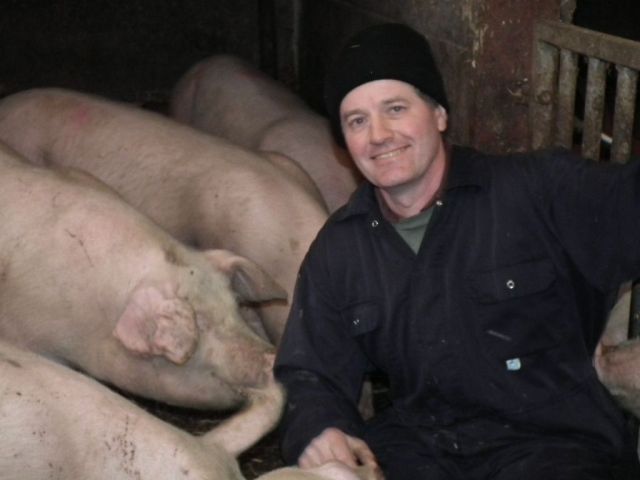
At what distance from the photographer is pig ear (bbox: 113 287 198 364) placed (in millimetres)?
3789

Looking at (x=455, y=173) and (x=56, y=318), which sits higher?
(x=455, y=173)

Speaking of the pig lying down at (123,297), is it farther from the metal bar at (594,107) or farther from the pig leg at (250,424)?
the metal bar at (594,107)

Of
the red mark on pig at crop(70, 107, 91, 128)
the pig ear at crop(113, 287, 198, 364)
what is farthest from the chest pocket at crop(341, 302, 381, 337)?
the red mark on pig at crop(70, 107, 91, 128)

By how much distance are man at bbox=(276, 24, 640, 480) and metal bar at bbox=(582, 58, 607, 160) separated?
1.16m

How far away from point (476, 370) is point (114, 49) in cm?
554

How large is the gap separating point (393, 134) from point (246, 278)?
115 cm

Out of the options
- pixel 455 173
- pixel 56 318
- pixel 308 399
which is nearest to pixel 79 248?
pixel 56 318

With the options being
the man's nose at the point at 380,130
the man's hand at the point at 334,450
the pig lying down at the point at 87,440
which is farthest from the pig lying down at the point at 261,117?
the pig lying down at the point at 87,440

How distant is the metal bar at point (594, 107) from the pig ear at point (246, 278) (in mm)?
1247

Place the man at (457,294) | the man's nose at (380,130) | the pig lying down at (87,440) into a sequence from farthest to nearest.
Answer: the man's nose at (380,130) → the man at (457,294) → the pig lying down at (87,440)

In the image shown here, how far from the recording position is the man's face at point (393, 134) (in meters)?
3.22

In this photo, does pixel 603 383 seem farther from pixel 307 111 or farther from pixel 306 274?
pixel 307 111

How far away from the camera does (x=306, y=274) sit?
3.43m

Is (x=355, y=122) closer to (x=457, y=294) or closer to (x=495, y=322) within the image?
(x=457, y=294)
